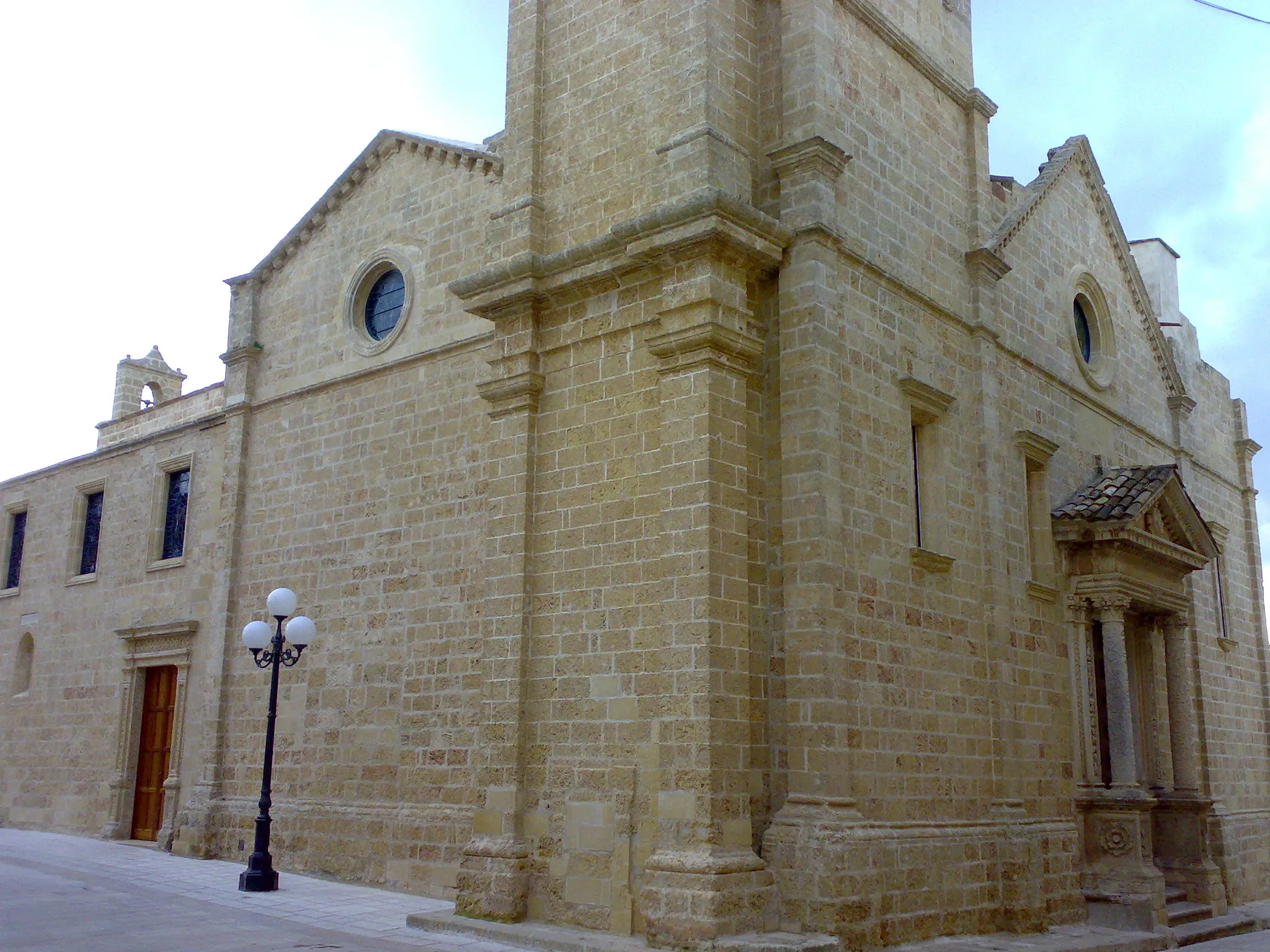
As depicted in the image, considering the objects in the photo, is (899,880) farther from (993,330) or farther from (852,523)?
(993,330)

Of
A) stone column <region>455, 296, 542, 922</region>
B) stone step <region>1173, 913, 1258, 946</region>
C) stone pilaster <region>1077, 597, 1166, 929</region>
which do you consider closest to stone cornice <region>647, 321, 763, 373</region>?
stone column <region>455, 296, 542, 922</region>

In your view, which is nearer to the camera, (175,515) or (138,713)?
(138,713)

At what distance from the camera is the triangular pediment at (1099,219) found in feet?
50.6

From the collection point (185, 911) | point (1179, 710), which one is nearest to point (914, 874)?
point (185, 911)

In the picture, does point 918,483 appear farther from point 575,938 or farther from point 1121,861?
point 575,938

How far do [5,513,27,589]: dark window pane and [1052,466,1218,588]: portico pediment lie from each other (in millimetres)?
19331

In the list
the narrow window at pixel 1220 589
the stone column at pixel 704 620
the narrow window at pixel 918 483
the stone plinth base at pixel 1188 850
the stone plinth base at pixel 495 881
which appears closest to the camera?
the stone column at pixel 704 620

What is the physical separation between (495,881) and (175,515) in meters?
11.1

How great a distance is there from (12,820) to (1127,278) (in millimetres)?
20842

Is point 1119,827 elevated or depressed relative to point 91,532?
depressed

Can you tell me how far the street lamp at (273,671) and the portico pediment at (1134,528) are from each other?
9205mm

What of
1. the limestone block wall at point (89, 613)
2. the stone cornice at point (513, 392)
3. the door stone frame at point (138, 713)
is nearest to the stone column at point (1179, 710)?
the stone cornice at point (513, 392)

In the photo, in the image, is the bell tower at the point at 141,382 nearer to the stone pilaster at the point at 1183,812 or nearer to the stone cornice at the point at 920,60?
the stone cornice at the point at 920,60

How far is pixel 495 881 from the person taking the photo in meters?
10.7
